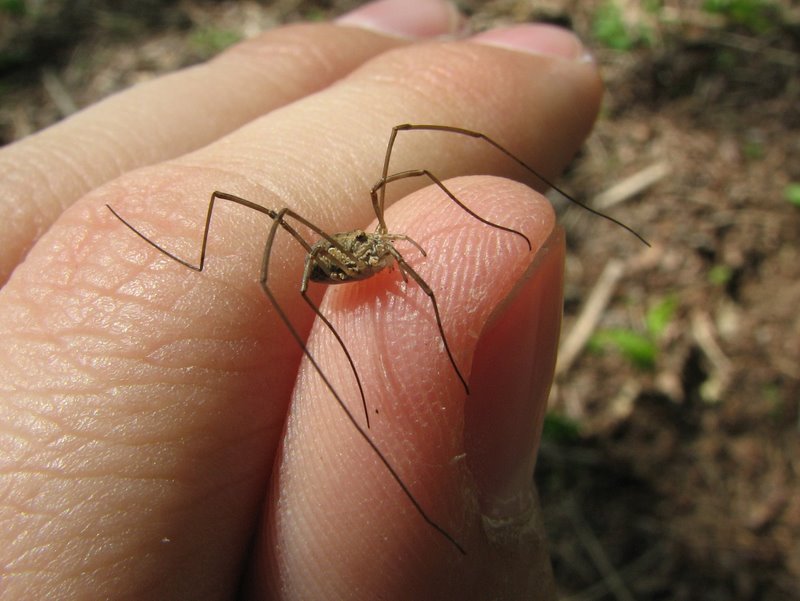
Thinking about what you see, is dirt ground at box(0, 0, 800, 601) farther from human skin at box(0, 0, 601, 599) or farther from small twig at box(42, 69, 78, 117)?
human skin at box(0, 0, 601, 599)

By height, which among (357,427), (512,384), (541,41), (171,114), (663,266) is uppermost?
(171,114)

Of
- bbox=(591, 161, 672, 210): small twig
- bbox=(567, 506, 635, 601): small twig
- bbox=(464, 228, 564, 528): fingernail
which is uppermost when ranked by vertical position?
bbox=(464, 228, 564, 528): fingernail

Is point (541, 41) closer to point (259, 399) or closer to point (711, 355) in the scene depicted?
point (711, 355)

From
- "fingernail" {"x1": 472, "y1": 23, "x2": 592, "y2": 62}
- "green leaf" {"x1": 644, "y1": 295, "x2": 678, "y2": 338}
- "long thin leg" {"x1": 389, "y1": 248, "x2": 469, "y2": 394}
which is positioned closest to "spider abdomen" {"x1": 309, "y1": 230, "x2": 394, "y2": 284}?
"long thin leg" {"x1": 389, "y1": 248, "x2": 469, "y2": 394}

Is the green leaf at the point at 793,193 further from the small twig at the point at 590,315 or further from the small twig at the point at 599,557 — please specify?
the small twig at the point at 599,557

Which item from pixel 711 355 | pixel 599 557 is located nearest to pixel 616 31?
pixel 711 355

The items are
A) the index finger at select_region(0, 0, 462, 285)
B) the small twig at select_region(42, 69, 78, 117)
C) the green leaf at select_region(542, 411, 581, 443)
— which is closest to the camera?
the index finger at select_region(0, 0, 462, 285)
